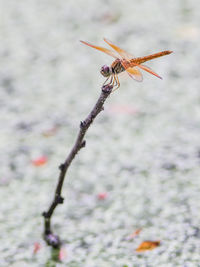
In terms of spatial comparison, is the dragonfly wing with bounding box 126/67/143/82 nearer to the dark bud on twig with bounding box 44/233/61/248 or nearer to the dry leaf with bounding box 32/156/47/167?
the dark bud on twig with bounding box 44/233/61/248

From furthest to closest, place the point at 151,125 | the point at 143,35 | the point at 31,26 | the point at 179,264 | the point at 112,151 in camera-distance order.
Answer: the point at 31,26 → the point at 143,35 → the point at 151,125 → the point at 112,151 → the point at 179,264

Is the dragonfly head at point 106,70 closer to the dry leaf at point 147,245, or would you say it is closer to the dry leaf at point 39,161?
the dry leaf at point 147,245

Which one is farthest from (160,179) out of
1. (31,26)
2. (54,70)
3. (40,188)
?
(31,26)

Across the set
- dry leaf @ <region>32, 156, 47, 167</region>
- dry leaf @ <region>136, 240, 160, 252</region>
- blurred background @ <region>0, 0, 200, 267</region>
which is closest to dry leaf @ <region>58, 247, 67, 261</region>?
blurred background @ <region>0, 0, 200, 267</region>

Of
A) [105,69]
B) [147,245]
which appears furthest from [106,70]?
[147,245]

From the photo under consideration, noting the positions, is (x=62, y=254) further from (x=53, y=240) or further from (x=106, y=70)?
(x=106, y=70)

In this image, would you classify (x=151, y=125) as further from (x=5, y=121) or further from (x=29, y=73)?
(x=29, y=73)
